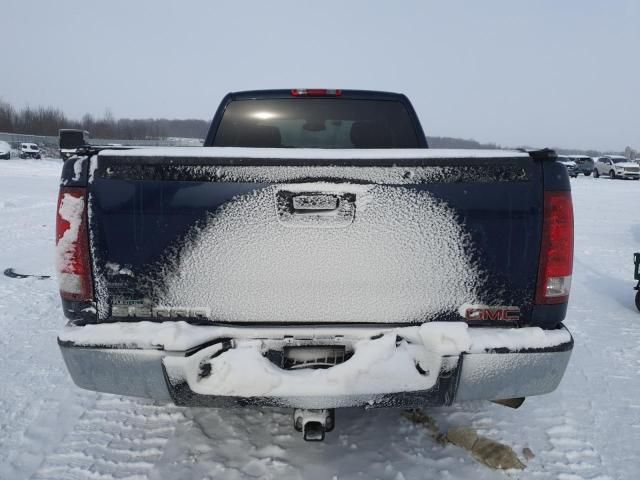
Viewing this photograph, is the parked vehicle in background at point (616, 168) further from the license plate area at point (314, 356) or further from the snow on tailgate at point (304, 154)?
the license plate area at point (314, 356)

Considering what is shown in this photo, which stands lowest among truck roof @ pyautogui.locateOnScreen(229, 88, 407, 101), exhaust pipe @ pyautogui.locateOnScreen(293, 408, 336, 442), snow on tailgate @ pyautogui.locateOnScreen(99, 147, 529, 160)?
exhaust pipe @ pyautogui.locateOnScreen(293, 408, 336, 442)

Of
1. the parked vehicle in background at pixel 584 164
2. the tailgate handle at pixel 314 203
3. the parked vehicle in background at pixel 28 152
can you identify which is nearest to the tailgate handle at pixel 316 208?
the tailgate handle at pixel 314 203

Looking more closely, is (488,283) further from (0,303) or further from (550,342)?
(0,303)

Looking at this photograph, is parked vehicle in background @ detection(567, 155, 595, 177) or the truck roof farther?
parked vehicle in background @ detection(567, 155, 595, 177)

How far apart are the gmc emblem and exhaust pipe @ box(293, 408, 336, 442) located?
2.43ft

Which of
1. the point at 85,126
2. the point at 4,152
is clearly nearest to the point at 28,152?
the point at 4,152

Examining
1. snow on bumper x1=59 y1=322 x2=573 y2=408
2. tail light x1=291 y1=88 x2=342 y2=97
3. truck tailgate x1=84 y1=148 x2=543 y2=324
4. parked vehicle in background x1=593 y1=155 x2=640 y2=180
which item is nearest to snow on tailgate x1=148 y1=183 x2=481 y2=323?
truck tailgate x1=84 y1=148 x2=543 y2=324

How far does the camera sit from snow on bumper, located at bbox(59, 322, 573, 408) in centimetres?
190

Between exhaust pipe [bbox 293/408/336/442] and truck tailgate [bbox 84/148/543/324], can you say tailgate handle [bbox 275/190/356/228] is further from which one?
exhaust pipe [bbox 293/408/336/442]

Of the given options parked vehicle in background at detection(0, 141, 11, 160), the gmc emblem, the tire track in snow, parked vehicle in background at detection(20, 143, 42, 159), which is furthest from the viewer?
parked vehicle in background at detection(20, 143, 42, 159)

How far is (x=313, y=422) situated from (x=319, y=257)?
0.75 meters

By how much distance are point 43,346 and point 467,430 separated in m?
3.33

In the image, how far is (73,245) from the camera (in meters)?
1.99

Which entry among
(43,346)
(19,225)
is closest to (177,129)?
(19,225)
